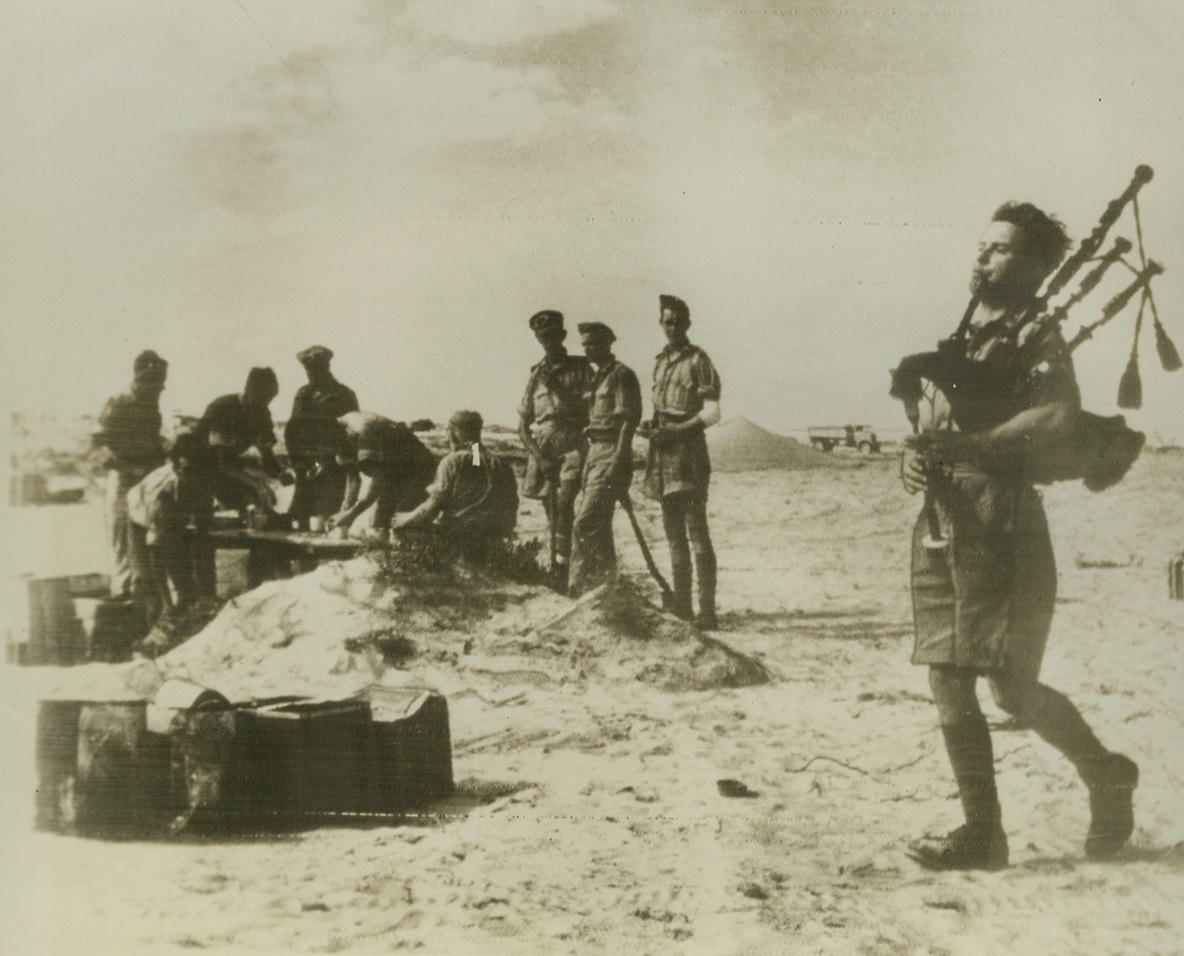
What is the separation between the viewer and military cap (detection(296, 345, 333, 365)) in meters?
4.12

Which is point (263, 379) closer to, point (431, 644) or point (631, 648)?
point (431, 644)

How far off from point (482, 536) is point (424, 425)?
44cm

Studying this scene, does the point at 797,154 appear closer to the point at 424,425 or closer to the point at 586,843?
the point at 424,425

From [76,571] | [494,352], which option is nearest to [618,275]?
[494,352]

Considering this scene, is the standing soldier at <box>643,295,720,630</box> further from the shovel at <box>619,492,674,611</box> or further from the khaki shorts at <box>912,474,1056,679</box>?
the khaki shorts at <box>912,474,1056,679</box>

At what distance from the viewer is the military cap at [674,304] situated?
158 inches

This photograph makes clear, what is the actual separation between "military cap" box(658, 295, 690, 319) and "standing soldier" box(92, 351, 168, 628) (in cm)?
174

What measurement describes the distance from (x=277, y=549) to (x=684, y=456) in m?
1.57

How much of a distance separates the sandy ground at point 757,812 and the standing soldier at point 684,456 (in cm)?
10

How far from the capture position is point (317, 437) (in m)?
4.38

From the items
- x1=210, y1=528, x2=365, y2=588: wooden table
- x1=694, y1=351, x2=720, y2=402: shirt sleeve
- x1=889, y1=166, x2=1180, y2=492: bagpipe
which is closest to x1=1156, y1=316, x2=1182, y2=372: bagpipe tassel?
x1=889, y1=166, x2=1180, y2=492: bagpipe

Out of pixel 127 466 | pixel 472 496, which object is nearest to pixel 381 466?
pixel 472 496

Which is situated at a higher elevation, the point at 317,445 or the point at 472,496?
the point at 317,445

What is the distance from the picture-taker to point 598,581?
428cm
